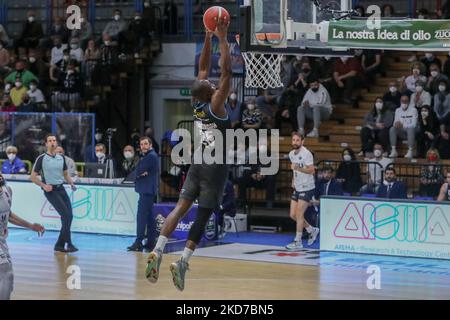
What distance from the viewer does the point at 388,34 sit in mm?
15961

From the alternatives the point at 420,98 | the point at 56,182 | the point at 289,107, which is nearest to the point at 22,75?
the point at 289,107

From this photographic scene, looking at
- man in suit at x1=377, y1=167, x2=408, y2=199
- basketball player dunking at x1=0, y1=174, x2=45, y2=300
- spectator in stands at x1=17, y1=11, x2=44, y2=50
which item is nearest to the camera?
basketball player dunking at x1=0, y1=174, x2=45, y2=300

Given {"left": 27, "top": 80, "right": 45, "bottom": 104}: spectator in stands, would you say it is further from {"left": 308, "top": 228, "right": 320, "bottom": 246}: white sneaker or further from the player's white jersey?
the player's white jersey

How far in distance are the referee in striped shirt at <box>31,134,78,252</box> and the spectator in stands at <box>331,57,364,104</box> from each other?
27.5ft

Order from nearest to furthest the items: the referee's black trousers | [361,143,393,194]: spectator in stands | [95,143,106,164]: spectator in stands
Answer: the referee's black trousers < [361,143,393,194]: spectator in stands < [95,143,106,164]: spectator in stands

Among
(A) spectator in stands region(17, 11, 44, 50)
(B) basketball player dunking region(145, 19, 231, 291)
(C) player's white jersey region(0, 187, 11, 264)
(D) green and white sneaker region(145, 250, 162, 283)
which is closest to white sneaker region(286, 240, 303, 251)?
(B) basketball player dunking region(145, 19, 231, 291)

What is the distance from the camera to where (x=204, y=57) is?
451 inches

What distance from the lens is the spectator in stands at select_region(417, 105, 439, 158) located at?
73.9 feet

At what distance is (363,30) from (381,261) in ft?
14.5

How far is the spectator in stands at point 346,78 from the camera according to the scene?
82.3 feet

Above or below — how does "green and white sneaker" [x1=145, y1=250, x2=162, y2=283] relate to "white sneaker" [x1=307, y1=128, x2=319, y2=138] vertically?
below

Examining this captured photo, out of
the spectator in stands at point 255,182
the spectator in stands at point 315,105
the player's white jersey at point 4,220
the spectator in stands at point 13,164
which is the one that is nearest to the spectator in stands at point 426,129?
the spectator in stands at point 315,105

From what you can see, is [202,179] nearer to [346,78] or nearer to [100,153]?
[100,153]

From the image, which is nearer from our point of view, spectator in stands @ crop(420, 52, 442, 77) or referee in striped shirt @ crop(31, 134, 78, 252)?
referee in striped shirt @ crop(31, 134, 78, 252)
